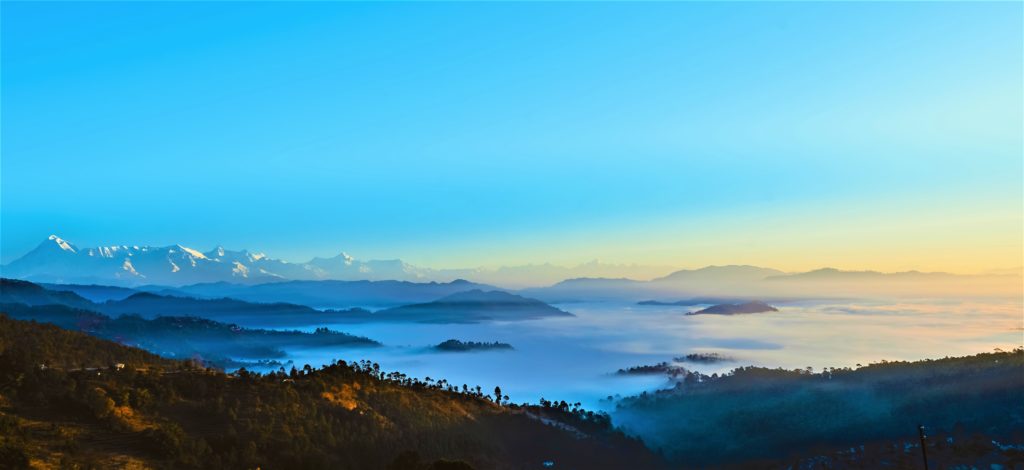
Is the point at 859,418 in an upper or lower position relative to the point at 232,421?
lower

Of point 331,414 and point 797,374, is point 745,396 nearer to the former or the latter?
point 797,374

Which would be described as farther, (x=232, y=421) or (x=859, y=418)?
(x=859, y=418)

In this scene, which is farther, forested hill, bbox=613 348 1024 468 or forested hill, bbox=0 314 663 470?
forested hill, bbox=613 348 1024 468

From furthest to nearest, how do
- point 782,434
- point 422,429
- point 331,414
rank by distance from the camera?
1. point 782,434
2. point 422,429
3. point 331,414

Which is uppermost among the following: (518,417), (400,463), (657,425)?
(400,463)

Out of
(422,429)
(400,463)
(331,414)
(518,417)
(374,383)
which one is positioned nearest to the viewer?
(400,463)

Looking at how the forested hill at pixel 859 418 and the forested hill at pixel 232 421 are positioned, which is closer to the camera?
the forested hill at pixel 232 421

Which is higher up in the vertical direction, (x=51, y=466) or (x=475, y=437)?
(x=51, y=466)

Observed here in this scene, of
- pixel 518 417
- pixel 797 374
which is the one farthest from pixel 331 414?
pixel 797 374
